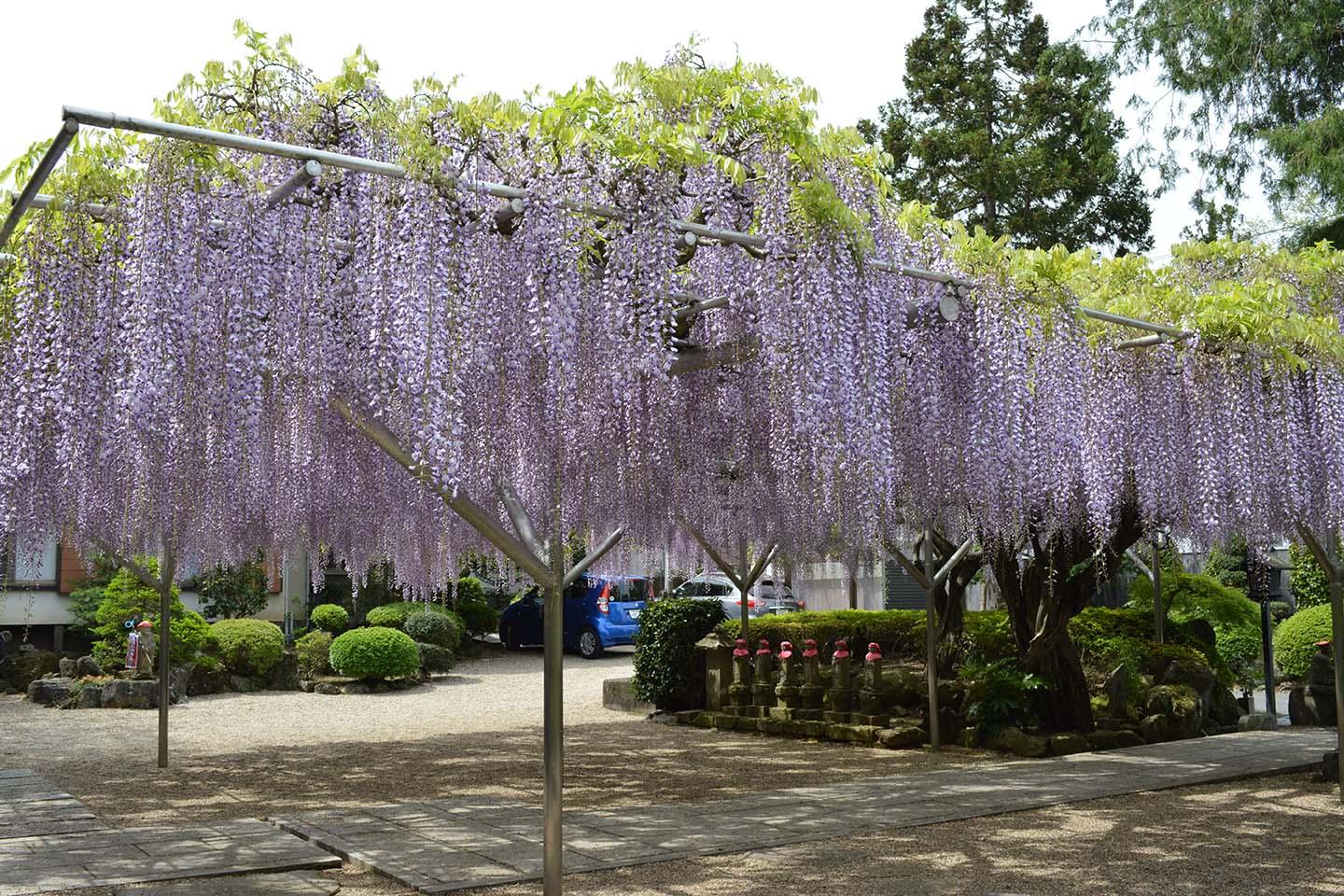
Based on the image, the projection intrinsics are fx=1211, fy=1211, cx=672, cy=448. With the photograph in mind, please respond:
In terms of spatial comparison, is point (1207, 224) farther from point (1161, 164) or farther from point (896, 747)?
point (896, 747)

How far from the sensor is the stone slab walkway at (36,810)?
6391 millimetres

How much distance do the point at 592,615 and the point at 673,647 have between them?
25.0ft

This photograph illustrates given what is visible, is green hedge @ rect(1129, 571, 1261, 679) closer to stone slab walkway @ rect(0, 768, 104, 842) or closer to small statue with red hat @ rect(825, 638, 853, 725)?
small statue with red hat @ rect(825, 638, 853, 725)

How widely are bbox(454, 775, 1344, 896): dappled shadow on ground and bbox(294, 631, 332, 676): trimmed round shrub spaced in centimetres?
1156

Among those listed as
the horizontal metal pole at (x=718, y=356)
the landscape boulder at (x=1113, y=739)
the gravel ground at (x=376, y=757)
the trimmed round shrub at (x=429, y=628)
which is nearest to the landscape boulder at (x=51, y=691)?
the gravel ground at (x=376, y=757)

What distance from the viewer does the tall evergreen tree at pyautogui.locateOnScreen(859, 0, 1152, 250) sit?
19562 mm

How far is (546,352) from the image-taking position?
4.55 m

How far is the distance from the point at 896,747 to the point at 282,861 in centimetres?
562

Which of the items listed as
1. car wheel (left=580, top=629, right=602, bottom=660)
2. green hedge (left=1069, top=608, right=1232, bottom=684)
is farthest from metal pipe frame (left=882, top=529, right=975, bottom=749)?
car wheel (left=580, top=629, right=602, bottom=660)

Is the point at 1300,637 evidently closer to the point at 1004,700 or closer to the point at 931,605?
the point at 1004,700

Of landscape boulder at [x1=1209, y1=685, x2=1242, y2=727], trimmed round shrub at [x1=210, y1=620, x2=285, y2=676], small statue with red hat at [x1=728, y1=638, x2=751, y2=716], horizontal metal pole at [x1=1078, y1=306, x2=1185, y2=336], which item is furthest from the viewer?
trimmed round shrub at [x1=210, y1=620, x2=285, y2=676]

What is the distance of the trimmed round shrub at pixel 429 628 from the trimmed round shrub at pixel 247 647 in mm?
2621

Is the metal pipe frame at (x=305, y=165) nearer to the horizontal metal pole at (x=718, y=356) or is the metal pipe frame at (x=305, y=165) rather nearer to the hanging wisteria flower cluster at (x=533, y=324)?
the hanging wisteria flower cluster at (x=533, y=324)

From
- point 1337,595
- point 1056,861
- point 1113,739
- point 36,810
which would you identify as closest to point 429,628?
point 36,810
